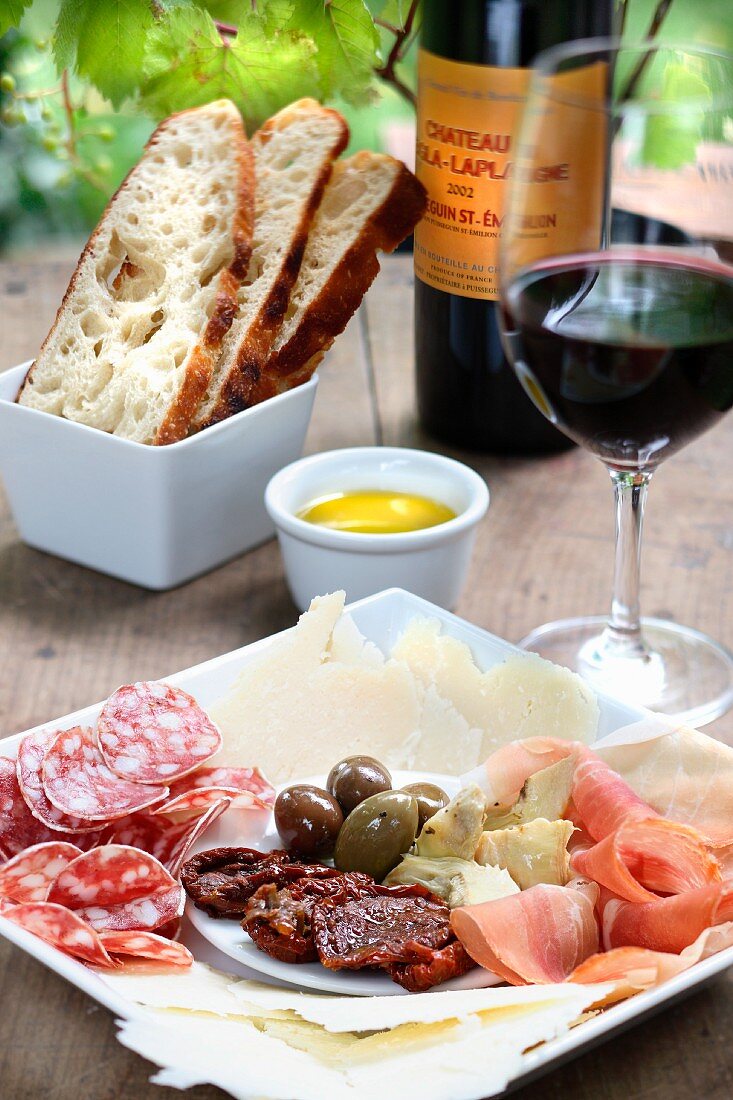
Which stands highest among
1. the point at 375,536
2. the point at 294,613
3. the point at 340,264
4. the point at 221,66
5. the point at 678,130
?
the point at 678,130

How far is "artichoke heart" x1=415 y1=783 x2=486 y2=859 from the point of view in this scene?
2.48 ft

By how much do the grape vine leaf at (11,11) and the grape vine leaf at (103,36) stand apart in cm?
5

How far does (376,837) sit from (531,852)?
0.30 ft

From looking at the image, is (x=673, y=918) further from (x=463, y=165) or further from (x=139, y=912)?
(x=463, y=165)

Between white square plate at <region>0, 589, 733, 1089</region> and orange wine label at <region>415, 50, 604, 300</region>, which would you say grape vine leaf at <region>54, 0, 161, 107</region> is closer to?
orange wine label at <region>415, 50, 604, 300</region>

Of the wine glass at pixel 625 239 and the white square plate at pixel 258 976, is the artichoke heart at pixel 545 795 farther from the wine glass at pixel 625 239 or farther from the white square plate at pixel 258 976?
the wine glass at pixel 625 239

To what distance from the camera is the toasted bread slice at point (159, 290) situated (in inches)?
46.7

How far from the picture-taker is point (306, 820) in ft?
2.63

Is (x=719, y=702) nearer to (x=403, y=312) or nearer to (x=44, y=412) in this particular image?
(x=44, y=412)

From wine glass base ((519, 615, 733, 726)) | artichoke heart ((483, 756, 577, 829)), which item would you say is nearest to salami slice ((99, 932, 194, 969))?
artichoke heart ((483, 756, 577, 829))

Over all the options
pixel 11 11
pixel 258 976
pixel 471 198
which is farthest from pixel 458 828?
pixel 11 11

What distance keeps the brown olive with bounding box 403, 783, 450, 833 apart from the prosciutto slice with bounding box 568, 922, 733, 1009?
0.17 meters

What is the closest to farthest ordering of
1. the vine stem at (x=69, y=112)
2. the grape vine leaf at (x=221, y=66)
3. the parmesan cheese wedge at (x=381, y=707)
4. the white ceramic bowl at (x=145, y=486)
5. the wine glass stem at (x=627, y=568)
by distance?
the parmesan cheese wedge at (x=381, y=707) → the wine glass stem at (x=627, y=568) → the white ceramic bowl at (x=145, y=486) → the grape vine leaf at (x=221, y=66) → the vine stem at (x=69, y=112)

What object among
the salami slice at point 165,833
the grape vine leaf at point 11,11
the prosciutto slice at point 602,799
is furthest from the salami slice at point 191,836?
the grape vine leaf at point 11,11
